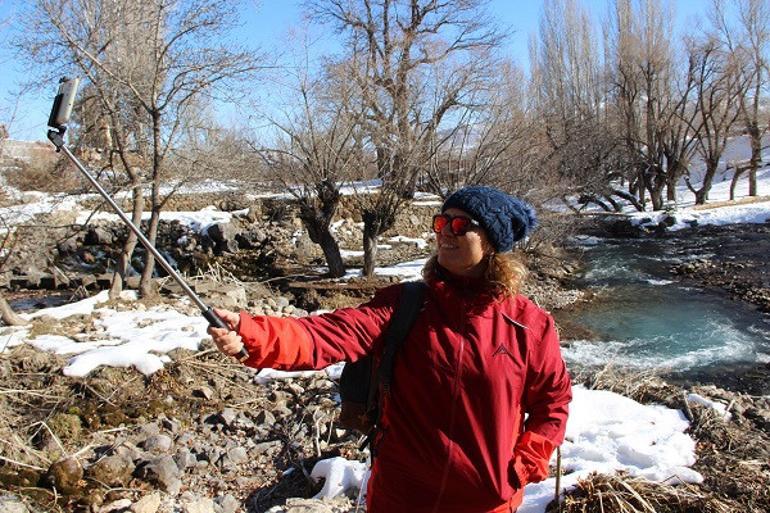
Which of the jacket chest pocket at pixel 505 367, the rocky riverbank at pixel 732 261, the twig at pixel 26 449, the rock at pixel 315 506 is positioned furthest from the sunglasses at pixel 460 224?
the rocky riverbank at pixel 732 261

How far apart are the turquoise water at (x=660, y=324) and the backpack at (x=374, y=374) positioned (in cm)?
609

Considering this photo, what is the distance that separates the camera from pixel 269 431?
4969 millimetres

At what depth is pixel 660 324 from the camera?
1097 centimetres

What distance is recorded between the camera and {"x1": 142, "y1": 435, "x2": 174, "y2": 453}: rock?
451 centimetres

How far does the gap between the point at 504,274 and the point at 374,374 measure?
572 millimetres

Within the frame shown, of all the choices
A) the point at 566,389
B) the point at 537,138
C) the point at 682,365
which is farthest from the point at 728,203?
the point at 566,389

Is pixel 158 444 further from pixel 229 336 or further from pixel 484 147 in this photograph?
pixel 484 147

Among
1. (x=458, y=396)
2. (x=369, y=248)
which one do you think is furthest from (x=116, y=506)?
(x=369, y=248)

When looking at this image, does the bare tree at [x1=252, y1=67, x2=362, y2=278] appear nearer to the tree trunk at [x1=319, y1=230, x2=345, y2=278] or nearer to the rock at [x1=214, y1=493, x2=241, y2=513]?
the tree trunk at [x1=319, y1=230, x2=345, y2=278]

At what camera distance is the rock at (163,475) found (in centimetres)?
396

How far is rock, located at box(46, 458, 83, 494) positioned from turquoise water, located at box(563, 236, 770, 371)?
20.0 ft

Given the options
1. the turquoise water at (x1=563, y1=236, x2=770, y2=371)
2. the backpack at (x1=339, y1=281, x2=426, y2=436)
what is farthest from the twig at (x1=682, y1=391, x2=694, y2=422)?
the backpack at (x1=339, y1=281, x2=426, y2=436)

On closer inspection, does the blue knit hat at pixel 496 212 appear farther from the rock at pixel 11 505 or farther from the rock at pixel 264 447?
the rock at pixel 264 447

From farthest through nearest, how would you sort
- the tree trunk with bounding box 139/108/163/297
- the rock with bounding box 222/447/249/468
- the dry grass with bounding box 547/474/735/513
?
the tree trunk with bounding box 139/108/163/297 < the rock with bounding box 222/447/249/468 < the dry grass with bounding box 547/474/735/513
